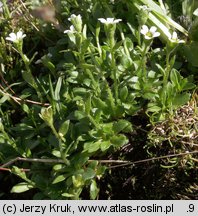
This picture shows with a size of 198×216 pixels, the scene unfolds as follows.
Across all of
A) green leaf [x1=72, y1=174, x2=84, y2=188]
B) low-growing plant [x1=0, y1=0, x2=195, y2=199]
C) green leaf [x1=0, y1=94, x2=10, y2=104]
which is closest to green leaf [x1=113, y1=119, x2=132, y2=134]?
low-growing plant [x1=0, y1=0, x2=195, y2=199]

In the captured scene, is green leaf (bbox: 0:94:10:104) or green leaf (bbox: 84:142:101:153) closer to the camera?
green leaf (bbox: 84:142:101:153)

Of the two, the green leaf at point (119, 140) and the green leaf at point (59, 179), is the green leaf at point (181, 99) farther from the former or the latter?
the green leaf at point (59, 179)

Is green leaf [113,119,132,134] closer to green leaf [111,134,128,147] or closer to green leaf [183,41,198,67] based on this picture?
green leaf [111,134,128,147]

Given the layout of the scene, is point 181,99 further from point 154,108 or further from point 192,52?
point 192,52

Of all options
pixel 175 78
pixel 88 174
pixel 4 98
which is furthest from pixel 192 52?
pixel 4 98

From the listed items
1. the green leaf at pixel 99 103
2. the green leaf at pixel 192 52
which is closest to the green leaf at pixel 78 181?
the green leaf at pixel 99 103

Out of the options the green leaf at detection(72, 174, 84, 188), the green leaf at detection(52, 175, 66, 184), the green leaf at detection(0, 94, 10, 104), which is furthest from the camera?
the green leaf at detection(0, 94, 10, 104)

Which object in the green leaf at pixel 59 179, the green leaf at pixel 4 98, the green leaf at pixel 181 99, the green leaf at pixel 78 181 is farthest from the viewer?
the green leaf at pixel 4 98

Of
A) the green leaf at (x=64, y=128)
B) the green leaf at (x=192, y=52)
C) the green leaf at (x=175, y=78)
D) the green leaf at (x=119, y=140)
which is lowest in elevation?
the green leaf at (x=119, y=140)

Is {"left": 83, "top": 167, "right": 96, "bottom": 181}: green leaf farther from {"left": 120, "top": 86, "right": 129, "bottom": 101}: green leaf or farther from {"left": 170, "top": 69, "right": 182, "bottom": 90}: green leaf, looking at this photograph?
{"left": 170, "top": 69, "right": 182, "bottom": 90}: green leaf

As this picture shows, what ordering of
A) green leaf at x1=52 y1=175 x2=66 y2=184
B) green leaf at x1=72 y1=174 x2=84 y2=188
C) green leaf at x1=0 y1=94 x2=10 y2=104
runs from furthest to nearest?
1. green leaf at x1=0 y1=94 x2=10 y2=104
2. green leaf at x1=52 y1=175 x2=66 y2=184
3. green leaf at x1=72 y1=174 x2=84 y2=188

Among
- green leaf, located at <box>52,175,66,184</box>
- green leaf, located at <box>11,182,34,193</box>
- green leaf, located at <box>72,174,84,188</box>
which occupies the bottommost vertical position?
green leaf, located at <box>11,182,34,193</box>

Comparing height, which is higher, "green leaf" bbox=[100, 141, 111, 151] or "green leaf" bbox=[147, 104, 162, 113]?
"green leaf" bbox=[147, 104, 162, 113]
